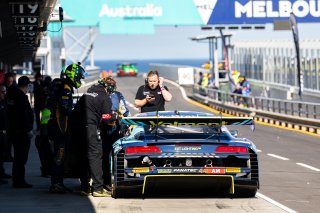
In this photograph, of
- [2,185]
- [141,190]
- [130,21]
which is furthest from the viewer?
[130,21]

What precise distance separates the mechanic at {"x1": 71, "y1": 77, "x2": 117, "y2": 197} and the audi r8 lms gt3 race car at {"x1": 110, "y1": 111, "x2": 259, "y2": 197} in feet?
1.91

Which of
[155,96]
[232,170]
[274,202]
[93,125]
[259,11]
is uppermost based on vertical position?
[259,11]

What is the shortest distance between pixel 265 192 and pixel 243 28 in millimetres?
47411

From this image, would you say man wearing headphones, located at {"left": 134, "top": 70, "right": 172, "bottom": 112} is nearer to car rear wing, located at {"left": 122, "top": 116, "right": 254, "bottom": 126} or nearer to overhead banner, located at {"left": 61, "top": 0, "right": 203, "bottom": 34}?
car rear wing, located at {"left": 122, "top": 116, "right": 254, "bottom": 126}

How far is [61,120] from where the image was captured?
13.5 metres

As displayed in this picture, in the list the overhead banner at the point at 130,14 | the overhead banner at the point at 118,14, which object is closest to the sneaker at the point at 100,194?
the overhead banner at the point at 130,14

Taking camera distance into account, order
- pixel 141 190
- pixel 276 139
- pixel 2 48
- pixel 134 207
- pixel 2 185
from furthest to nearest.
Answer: pixel 2 48, pixel 276 139, pixel 2 185, pixel 141 190, pixel 134 207

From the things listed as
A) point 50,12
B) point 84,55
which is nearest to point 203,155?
point 50,12

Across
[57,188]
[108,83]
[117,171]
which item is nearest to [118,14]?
[108,83]

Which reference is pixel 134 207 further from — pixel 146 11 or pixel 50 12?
pixel 146 11

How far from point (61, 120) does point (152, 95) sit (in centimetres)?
315

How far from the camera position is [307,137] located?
29.0m

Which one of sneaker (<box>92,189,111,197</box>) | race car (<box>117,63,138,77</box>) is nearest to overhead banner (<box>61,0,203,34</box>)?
race car (<box>117,63,138,77</box>)

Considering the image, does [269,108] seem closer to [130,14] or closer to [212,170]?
[212,170]
